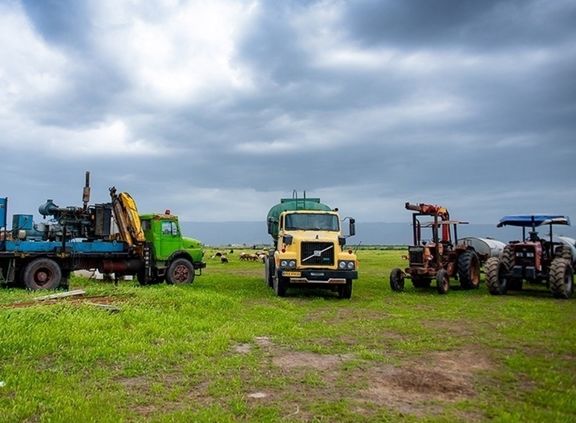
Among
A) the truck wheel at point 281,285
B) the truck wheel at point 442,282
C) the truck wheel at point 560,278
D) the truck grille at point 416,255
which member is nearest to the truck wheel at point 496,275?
the truck wheel at point 442,282

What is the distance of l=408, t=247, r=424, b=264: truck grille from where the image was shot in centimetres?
1984

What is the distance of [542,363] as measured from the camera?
8352mm

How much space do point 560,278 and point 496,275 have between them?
6.58 ft

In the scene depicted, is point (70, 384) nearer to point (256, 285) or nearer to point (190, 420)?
point (190, 420)

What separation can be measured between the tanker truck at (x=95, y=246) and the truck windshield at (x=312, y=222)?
5596 millimetres

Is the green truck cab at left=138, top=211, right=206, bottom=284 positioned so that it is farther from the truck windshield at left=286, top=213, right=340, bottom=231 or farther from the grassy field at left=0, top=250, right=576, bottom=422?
the grassy field at left=0, top=250, right=576, bottom=422

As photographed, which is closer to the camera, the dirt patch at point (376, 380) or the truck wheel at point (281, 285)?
the dirt patch at point (376, 380)

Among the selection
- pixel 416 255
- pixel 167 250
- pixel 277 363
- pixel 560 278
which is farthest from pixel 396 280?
pixel 277 363

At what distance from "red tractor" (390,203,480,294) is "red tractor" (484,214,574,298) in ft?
5.88

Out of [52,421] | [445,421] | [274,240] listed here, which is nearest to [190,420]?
[52,421]

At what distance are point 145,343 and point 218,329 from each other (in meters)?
1.97

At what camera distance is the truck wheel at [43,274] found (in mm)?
18609

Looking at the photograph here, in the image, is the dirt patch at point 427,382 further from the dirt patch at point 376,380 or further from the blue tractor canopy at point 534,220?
the blue tractor canopy at point 534,220

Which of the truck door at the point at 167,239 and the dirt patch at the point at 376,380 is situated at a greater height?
the truck door at the point at 167,239
